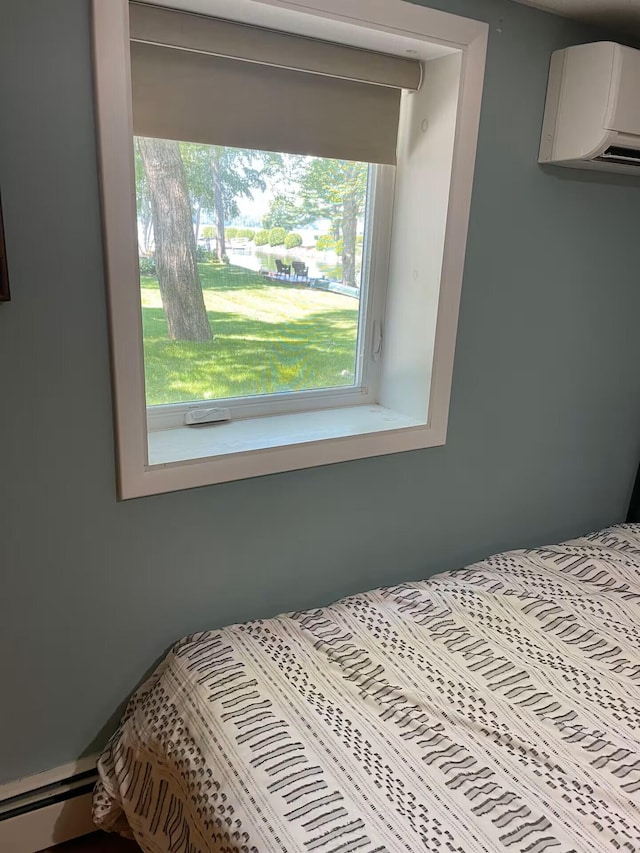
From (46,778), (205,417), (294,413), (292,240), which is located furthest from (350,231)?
(46,778)

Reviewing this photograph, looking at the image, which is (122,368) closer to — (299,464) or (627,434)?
(299,464)

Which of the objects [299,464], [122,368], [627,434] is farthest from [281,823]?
[627,434]

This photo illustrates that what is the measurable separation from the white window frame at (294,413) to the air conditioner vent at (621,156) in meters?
0.37

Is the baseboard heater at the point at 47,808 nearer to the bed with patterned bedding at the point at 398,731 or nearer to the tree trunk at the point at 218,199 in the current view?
the bed with patterned bedding at the point at 398,731

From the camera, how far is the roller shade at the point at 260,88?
4.65ft

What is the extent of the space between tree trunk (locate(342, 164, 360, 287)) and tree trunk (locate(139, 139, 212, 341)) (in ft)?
1.50

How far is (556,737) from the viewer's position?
1311 millimetres

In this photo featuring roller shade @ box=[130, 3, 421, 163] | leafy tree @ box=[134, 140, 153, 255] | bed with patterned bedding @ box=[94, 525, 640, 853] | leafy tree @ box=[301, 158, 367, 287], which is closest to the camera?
bed with patterned bedding @ box=[94, 525, 640, 853]

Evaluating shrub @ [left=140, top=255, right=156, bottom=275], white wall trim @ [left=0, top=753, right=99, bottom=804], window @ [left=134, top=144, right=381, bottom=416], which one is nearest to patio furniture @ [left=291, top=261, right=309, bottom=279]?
window @ [left=134, top=144, right=381, bottom=416]

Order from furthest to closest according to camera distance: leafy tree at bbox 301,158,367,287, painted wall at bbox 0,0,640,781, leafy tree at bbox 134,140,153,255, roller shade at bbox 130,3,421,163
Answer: leafy tree at bbox 301,158,367,287
leafy tree at bbox 134,140,153,255
roller shade at bbox 130,3,421,163
painted wall at bbox 0,0,640,781

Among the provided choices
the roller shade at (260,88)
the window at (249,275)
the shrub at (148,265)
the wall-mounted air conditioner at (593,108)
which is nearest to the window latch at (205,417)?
the window at (249,275)

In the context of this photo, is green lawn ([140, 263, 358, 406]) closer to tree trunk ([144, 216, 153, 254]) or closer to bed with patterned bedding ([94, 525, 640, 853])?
tree trunk ([144, 216, 153, 254])

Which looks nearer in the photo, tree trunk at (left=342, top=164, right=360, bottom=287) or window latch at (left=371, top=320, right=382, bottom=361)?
tree trunk at (left=342, top=164, right=360, bottom=287)

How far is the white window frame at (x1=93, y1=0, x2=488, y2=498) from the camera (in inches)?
48.8
